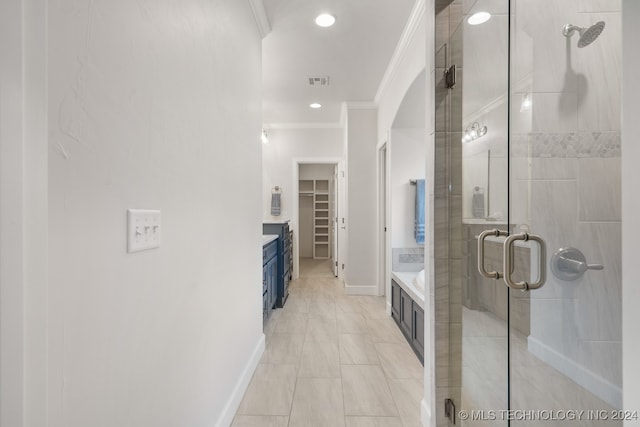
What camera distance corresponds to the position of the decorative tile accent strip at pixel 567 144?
840mm

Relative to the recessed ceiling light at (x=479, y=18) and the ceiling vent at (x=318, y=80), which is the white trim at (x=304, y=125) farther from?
the recessed ceiling light at (x=479, y=18)

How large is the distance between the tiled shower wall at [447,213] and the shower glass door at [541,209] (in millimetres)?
30

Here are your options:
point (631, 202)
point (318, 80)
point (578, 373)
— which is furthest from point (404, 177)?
point (631, 202)

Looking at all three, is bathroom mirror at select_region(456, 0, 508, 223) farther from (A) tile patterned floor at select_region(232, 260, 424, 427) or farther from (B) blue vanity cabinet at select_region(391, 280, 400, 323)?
(B) blue vanity cabinet at select_region(391, 280, 400, 323)

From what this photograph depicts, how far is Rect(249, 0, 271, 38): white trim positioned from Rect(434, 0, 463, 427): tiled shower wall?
127cm

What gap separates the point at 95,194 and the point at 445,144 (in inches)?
59.4

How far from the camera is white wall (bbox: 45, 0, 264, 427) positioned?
60 centimetres

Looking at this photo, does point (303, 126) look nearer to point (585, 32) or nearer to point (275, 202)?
point (275, 202)

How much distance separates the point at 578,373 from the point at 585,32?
1.08 meters

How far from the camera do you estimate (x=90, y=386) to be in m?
0.67

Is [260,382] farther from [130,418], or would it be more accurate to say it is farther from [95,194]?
[95,194]

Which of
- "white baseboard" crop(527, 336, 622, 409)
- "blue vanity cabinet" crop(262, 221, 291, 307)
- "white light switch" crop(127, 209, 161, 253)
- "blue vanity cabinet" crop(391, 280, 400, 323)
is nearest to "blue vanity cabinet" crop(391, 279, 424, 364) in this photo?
"blue vanity cabinet" crop(391, 280, 400, 323)

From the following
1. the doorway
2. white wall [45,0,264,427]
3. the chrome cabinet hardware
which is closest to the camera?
white wall [45,0,264,427]

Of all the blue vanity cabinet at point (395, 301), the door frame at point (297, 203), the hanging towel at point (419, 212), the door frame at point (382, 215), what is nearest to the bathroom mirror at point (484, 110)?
the blue vanity cabinet at point (395, 301)
